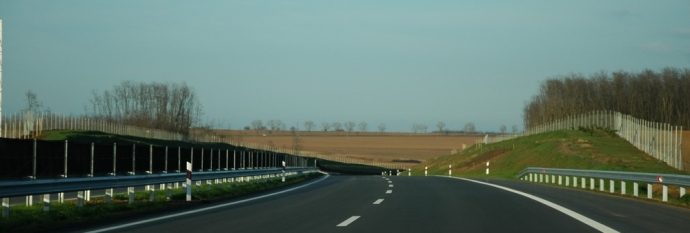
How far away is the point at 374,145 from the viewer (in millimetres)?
173875

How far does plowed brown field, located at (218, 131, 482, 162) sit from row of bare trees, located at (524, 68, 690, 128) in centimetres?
2966

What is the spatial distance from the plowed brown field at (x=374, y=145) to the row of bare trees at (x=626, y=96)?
97.3ft

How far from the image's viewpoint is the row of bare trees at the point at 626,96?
335 ft

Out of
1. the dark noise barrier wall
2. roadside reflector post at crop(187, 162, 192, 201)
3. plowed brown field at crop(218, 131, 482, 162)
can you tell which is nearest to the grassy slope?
the dark noise barrier wall

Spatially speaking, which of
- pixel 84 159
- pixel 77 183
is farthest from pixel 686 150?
pixel 77 183

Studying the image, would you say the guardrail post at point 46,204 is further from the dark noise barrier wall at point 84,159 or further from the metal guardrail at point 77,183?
the dark noise barrier wall at point 84,159

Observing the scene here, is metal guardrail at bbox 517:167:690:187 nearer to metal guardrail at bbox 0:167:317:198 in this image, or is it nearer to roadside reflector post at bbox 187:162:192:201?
roadside reflector post at bbox 187:162:192:201

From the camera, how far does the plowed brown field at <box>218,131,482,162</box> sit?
152 metres

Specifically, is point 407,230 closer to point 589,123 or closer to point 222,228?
point 222,228

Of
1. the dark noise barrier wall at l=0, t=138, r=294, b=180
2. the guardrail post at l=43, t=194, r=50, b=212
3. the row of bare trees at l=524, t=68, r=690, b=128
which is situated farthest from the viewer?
the row of bare trees at l=524, t=68, r=690, b=128

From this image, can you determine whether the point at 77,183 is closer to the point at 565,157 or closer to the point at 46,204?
the point at 46,204

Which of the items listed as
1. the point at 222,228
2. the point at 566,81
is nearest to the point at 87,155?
the point at 222,228

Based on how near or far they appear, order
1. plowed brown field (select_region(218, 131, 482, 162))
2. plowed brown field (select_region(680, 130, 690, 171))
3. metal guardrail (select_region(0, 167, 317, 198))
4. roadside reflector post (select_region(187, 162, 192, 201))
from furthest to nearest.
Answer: plowed brown field (select_region(218, 131, 482, 162)) < plowed brown field (select_region(680, 130, 690, 171)) < roadside reflector post (select_region(187, 162, 192, 201)) < metal guardrail (select_region(0, 167, 317, 198))

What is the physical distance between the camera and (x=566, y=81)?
391ft
